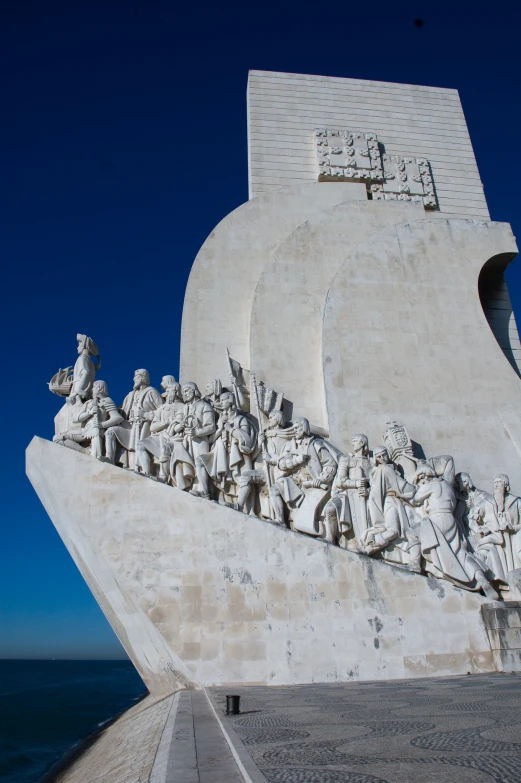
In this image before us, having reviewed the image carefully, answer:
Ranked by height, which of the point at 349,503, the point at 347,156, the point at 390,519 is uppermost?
the point at 347,156

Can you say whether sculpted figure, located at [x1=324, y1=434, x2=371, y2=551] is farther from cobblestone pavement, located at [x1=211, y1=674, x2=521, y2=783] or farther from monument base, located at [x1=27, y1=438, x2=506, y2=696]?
cobblestone pavement, located at [x1=211, y1=674, x2=521, y2=783]

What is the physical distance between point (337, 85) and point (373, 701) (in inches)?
459

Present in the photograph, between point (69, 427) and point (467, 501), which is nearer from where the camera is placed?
point (467, 501)

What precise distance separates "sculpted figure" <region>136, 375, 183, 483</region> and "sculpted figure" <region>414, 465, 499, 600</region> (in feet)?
9.23

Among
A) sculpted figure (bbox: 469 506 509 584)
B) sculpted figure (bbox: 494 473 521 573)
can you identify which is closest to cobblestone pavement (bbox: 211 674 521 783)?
sculpted figure (bbox: 469 506 509 584)

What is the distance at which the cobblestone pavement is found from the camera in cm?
175

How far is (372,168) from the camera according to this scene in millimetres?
11062

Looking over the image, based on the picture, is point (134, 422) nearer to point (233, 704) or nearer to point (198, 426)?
point (198, 426)

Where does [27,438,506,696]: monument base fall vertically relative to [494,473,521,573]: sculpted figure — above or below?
below

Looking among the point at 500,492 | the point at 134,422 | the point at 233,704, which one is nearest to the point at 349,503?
the point at 500,492

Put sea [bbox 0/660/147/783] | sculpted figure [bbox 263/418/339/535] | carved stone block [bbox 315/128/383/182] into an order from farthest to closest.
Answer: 1. carved stone block [bbox 315/128/383/182]
2. sea [bbox 0/660/147/783]
3. sculpted figure [bbox 263/418/339/535]

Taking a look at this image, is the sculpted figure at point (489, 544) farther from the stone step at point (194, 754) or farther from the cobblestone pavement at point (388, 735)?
the stone step at point (194, 754)

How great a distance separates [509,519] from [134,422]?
4.46m

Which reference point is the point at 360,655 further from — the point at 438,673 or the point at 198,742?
the point at 198,742
